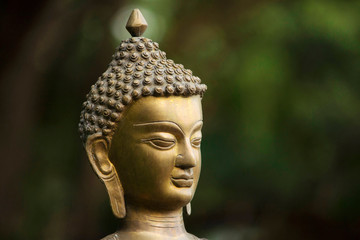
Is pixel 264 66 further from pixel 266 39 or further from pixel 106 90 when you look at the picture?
pixel 106 90

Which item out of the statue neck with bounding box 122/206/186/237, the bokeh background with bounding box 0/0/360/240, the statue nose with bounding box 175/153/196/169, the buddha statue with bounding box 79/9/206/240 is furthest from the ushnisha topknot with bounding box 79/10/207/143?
the bokeh background with bounding box 0/0/360/240

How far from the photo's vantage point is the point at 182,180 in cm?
430

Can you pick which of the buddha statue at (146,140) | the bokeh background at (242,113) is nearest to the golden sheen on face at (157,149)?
the buddha statue at (146,140)

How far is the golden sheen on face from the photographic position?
14.0 feet

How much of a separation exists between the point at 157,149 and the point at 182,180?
0.67 ft

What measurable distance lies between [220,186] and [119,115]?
19.0 ft

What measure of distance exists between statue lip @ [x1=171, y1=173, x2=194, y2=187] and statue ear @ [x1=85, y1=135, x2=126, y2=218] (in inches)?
11.6

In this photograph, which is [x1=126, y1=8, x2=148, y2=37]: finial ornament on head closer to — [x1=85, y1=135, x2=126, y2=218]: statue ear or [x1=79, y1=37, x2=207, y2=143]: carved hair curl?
[x1=79, y1=37, x2=207, y2=143]: carved hair curl

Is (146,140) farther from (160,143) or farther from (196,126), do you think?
(196,126)

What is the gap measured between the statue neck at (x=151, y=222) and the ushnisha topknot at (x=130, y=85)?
429 millimetres

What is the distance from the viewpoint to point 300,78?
8.91m

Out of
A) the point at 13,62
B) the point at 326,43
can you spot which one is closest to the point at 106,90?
the point at 13,62

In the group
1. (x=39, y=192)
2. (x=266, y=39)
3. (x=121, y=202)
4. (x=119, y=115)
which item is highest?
(x=266, y=39)

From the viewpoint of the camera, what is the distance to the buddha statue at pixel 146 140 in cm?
427
